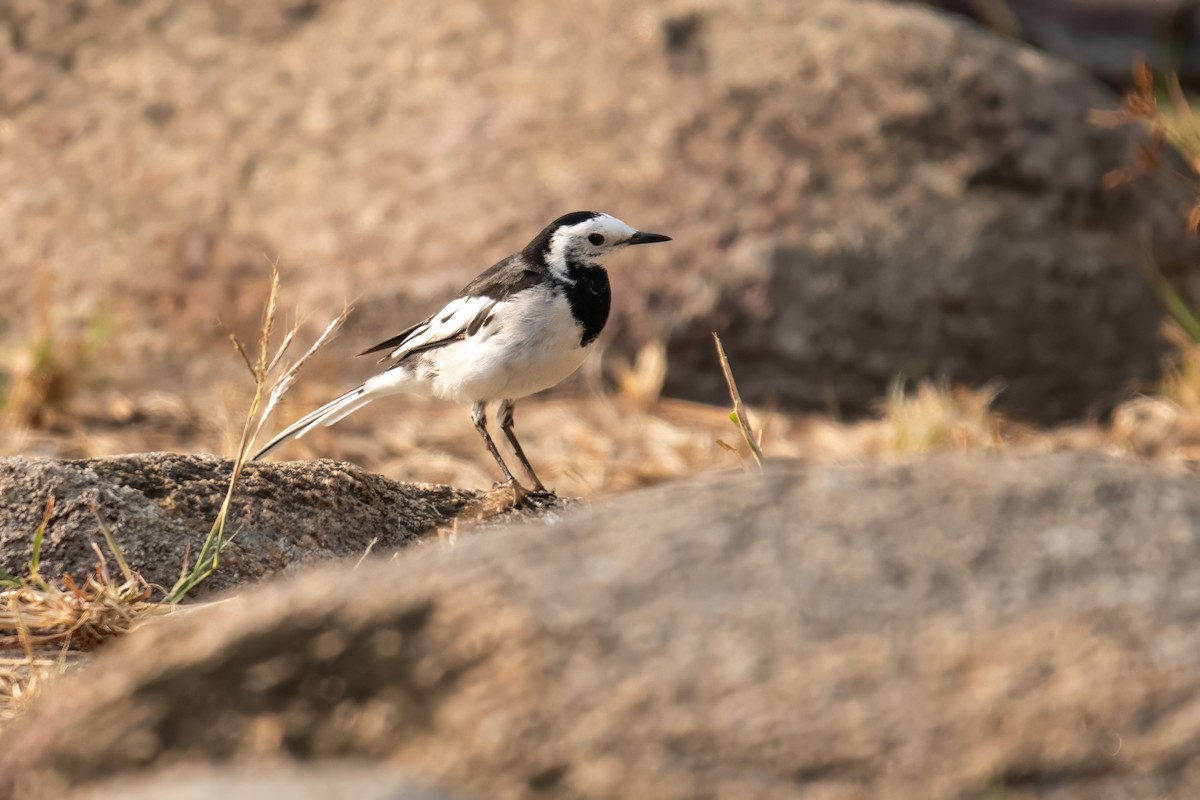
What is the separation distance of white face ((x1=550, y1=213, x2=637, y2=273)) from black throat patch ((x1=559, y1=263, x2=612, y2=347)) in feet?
0.14

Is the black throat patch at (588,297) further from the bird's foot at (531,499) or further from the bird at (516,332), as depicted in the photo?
the bird's foot at (531,499)

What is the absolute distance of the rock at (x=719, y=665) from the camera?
2.18m

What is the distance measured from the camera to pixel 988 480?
8.57 feet

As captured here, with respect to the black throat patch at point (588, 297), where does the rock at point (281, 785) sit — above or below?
above

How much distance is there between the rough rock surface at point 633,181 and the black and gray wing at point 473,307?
2.05 m

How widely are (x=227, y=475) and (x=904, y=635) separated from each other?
255 centimetres

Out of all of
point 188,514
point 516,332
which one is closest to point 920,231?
point 516,332

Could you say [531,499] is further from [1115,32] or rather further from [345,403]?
[1115,32]

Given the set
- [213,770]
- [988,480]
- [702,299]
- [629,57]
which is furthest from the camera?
[629,57]

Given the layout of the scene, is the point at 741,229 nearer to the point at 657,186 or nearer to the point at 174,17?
the point at 657,186

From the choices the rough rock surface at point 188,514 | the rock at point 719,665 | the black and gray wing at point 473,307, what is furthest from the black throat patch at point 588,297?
the rock at point 719,665

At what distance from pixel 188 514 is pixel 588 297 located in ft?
5.97

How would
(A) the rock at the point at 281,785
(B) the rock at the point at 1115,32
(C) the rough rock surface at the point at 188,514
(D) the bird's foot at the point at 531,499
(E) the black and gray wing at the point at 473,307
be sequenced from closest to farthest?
(A) the rock at the point at 281,785
(C) the rough rock surface at the point at 188,514
(D) the bird's foot at the point at 531,499
(E) the black and gray wing at the point at 473,307
(B) the rock at the point at 1115,32

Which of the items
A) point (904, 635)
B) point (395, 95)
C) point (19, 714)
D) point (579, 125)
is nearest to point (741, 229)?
point (579, 125)
